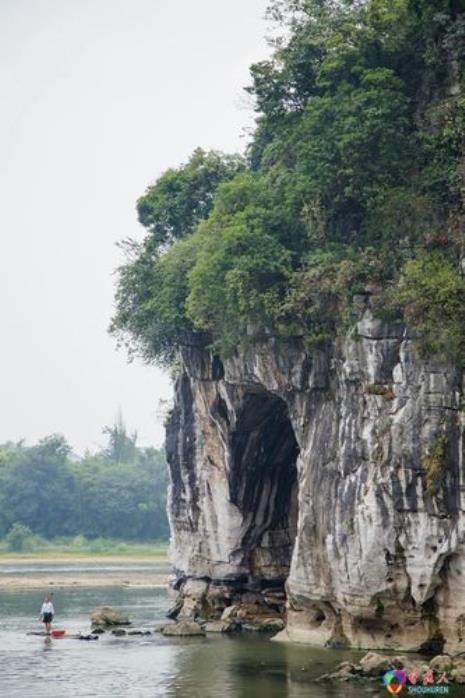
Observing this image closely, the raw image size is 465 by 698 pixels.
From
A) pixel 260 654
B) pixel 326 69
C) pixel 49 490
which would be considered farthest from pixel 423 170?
pixel 49 490

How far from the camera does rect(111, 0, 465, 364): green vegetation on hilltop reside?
3212 cm

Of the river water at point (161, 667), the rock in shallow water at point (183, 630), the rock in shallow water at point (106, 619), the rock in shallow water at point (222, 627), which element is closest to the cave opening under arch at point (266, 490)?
the rock in shallow water at point (222, 627)

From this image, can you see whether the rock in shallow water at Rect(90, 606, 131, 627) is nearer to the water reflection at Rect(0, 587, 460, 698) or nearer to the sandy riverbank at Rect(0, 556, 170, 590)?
the water reflection at Rect(0, 587, 460, 698)

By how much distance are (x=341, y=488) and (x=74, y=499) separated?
64.8 m

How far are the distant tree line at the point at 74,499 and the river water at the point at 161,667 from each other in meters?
52.9

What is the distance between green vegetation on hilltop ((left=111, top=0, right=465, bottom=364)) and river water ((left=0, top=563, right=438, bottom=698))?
824 centimetres

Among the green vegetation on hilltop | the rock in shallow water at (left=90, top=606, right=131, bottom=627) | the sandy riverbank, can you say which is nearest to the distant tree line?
the sandy riverbank

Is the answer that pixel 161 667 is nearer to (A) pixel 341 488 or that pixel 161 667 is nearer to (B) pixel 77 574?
(A) pixel 341 488

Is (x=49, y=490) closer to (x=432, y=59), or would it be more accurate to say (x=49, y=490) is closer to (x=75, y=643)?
(x=75, y=643)

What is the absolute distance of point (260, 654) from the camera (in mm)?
32375

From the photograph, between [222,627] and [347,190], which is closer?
[347,190]

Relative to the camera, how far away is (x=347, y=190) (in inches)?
1320

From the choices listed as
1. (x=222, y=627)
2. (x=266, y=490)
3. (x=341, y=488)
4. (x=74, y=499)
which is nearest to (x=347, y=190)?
(x=341, y=488)

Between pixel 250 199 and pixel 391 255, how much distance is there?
5.63 meters
